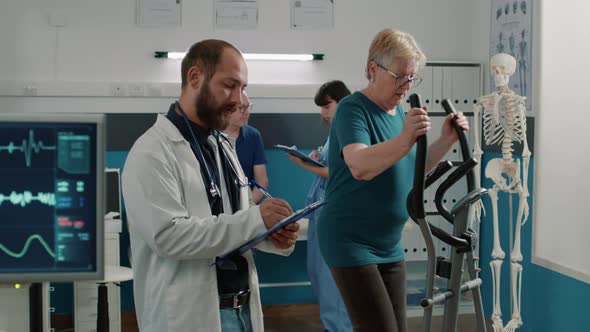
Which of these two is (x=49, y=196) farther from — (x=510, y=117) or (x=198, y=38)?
(x=198, y=38)

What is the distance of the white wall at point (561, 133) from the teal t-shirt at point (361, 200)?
2113mm

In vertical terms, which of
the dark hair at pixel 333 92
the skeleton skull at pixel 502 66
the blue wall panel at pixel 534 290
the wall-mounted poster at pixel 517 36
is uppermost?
the wall-mounted poster at pixel 517 36

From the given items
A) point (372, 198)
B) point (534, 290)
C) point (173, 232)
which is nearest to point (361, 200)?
point (372, 198)

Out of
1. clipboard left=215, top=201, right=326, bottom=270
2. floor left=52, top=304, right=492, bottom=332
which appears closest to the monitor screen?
clipboard left=215, top=201, right=326, bottom=270

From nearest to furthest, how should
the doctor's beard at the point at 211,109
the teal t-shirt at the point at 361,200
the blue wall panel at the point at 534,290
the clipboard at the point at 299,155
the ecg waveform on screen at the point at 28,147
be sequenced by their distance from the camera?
the ecg waveform on screen at the point at 28,147
the doctor's beard at the point at 211,109
the teal t-shirt at the point at 361,200
the clipboard at the point at 299,155
the blue wall panel at the point at 534,290

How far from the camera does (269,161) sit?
5582 mm

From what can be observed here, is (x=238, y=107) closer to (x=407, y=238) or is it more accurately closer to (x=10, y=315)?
(x=10, y=315)

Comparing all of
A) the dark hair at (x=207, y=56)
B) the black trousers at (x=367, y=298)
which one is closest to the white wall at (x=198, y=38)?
the black trousers at (x=367, y=298)

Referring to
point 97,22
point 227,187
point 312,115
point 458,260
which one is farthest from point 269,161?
point 227,187

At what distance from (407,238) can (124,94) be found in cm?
216

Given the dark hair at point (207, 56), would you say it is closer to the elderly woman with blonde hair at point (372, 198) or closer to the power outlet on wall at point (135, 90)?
the elderly woman with blonde hair at point (372, 198)

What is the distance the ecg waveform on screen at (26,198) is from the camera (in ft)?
4.92

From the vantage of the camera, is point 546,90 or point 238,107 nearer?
point 238,107

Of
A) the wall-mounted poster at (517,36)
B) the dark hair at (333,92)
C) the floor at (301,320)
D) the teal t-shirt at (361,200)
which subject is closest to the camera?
the teal t-shirt at (361,200)
